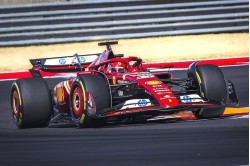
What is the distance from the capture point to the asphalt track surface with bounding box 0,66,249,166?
7.93 meters

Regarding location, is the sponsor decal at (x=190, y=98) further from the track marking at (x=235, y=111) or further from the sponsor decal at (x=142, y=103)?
the track marking at (x=235, y=111)

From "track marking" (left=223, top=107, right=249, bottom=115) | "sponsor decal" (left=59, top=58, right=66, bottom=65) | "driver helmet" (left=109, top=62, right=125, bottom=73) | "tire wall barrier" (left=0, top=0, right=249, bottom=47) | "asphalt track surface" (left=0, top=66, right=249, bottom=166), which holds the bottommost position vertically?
"track marking" (left=223, top=107, right=249, bottom=115)

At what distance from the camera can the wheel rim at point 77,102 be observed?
11.1 m

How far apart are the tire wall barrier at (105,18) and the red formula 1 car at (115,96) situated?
28.2ft

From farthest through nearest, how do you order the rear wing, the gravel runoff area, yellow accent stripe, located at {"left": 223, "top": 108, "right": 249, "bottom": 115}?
1. the gravel runoff area
2. the rear wing
3. yellow accent stripe, located at {"left": 223, "top": 108, "right": 249, "bottom": 115}

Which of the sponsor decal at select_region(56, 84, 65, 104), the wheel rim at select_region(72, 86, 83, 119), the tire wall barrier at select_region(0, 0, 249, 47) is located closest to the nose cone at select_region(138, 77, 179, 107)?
the wheel rim at select_region(72, 86, 83, 119)

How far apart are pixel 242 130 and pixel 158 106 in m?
1.28

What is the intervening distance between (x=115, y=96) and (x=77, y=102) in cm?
53

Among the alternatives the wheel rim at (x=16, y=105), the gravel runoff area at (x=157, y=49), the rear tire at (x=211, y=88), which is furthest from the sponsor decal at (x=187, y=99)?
the gravel runoff area at (x=157, y=49)

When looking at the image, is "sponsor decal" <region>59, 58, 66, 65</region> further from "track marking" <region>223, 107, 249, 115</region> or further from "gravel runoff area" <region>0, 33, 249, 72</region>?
"gravel runoff area" <region>0, 33, 249, 72</region>

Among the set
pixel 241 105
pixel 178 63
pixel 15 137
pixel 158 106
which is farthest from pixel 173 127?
pixel 178 63

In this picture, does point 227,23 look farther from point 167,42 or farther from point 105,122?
point 105,122

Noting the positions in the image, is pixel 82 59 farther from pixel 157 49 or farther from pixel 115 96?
pixel 157 49

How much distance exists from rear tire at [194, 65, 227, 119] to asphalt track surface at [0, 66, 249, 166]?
34cm
